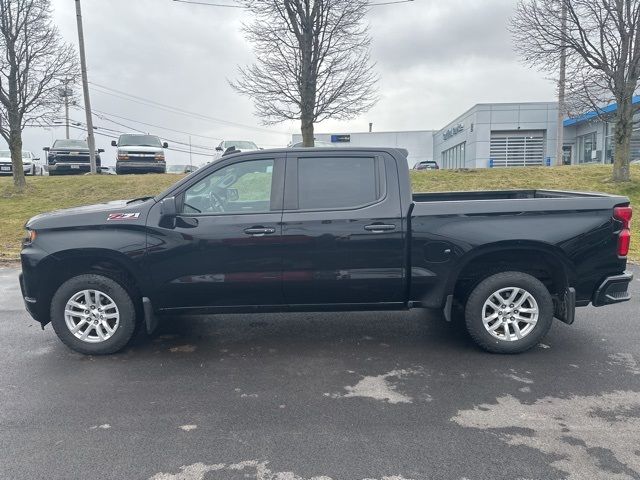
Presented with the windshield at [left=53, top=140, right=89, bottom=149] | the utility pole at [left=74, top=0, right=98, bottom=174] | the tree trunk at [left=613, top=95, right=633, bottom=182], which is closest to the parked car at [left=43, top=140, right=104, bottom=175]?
the windshield at [left=53, top=140, right=89, bottom=149]

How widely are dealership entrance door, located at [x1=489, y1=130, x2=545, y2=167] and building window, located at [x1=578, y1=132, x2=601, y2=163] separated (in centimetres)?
262

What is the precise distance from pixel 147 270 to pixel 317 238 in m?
1.58

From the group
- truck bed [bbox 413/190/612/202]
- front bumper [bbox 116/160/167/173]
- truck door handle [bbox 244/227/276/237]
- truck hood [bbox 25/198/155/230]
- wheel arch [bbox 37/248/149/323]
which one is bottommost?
wheel arch [bbox 37/248/149/323]

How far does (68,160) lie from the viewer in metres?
20.8

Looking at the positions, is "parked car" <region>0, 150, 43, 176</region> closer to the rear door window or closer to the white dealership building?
the rear door window

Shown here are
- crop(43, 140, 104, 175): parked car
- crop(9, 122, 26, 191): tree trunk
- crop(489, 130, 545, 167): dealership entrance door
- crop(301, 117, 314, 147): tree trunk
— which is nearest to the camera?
crop(9, 122, 26, 191): tree trunk

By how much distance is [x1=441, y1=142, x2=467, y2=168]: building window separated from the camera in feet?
135

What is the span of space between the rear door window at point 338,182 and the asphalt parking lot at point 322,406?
4.74 feet

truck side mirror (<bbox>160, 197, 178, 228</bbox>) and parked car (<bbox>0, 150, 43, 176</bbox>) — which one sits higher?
parked car (<bbox>0, 150, 43, 176</bbox>)

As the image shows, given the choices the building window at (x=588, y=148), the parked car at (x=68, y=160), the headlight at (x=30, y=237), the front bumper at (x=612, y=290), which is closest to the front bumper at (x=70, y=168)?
the parked car at (x=68, y=160)

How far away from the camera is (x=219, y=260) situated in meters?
4.36

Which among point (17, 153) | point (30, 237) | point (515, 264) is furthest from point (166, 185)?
point (515, 264)

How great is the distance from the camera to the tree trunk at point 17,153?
1532cm

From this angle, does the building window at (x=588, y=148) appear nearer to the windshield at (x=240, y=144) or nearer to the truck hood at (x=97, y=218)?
the windshield at (x=240, y=144)
